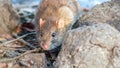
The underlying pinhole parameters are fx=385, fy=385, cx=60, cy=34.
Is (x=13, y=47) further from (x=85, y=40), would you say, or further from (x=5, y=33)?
(x=85, y=40)

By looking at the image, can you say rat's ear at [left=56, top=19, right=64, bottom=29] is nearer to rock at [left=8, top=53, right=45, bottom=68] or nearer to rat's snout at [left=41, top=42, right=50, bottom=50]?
rat's snout at [left=41, top=42, right=50, bottom=50]

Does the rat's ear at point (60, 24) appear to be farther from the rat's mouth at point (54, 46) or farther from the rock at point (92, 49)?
the rock at point (92, 49)

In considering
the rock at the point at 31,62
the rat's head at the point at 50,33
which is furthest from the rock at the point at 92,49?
the rat's head at the point at 50,33

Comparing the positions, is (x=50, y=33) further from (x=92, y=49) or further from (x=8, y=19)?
(x=92, y=49)

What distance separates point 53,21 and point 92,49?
190 cm

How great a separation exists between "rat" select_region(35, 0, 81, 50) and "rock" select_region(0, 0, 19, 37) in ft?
2.14

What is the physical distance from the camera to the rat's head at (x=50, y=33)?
5.91 metres

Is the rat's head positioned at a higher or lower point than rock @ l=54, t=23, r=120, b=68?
lower

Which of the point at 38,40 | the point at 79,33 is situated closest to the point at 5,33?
the point at 38,40

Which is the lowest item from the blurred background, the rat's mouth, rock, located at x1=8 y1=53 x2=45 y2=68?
the blurred background

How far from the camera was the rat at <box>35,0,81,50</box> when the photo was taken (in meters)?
6.00

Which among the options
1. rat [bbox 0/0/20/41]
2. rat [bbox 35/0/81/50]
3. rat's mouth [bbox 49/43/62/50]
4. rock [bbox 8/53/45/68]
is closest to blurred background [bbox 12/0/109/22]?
rat [bbox 0/0/20/41]

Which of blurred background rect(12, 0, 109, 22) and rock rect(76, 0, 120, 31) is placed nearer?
rock rect(76, 0, 120, 31)

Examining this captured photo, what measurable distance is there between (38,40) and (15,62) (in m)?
0.83
